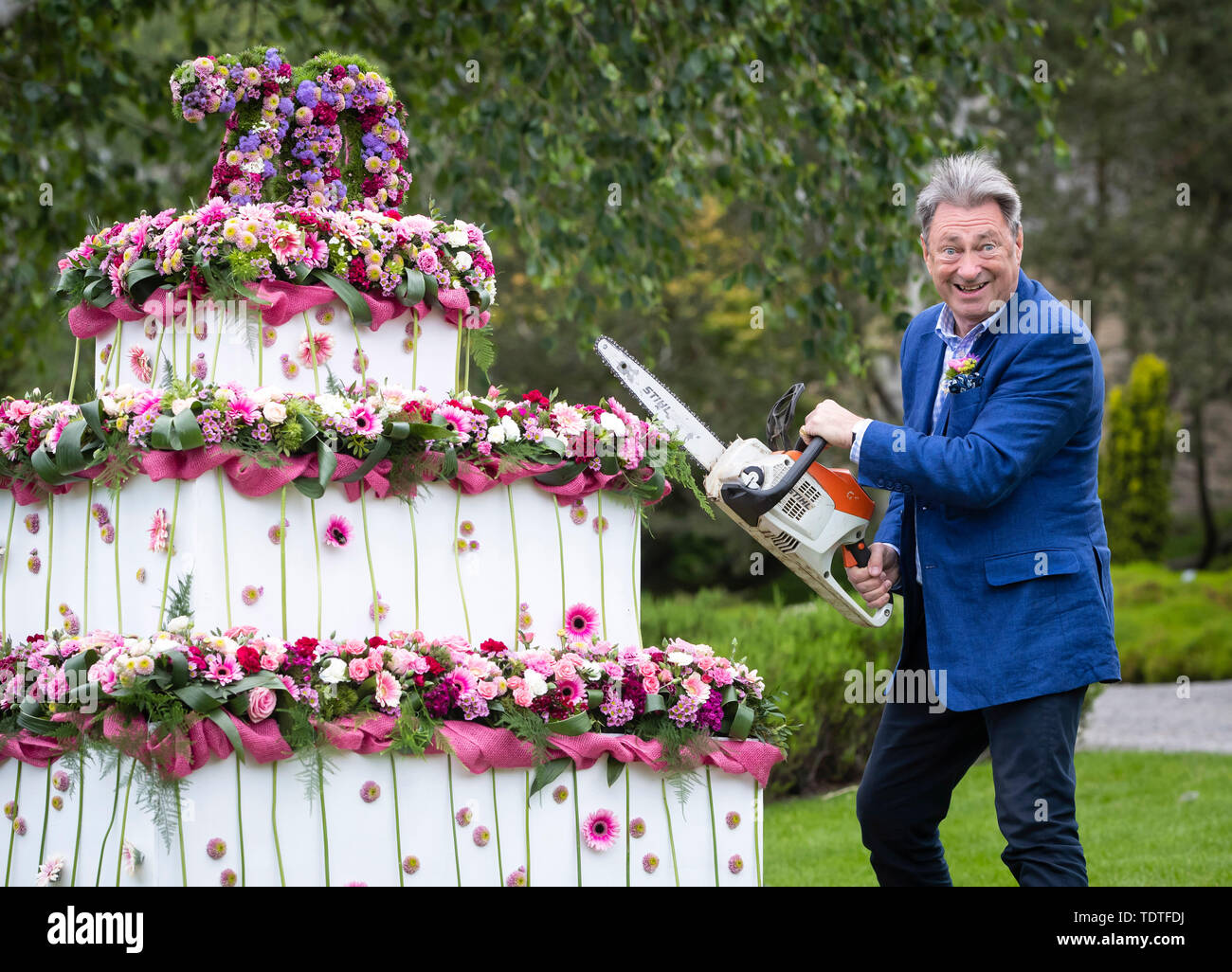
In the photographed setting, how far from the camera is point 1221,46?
21.6 meters

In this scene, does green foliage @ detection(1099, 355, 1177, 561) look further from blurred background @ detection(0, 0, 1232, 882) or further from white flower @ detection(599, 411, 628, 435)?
white flower @ detection(599, 411, 628, 435)

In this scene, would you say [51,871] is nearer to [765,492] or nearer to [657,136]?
[765,492]

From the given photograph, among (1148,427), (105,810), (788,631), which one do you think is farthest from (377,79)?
(1148,427)

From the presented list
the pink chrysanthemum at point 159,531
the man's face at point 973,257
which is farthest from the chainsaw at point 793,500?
the pink chrysanthemum at point 159,531

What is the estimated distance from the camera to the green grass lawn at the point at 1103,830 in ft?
18.6

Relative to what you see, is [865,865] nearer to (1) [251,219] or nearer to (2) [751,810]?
(2) [751,810]

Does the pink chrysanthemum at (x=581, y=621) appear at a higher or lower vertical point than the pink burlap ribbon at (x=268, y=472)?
lower

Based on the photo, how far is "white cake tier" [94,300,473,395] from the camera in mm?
3688

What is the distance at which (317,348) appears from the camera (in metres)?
3.78

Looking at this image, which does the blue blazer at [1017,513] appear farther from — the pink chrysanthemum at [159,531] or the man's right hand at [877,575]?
the pink chrysanthemum at [159,531]

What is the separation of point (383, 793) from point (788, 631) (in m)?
4.78

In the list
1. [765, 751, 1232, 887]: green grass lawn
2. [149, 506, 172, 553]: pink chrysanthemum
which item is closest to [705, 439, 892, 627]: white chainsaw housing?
[149, 506, 172, 553]: pink chrysanthemum

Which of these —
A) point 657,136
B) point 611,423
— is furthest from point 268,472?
point 657,136

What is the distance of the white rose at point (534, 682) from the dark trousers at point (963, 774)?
0.84 m
